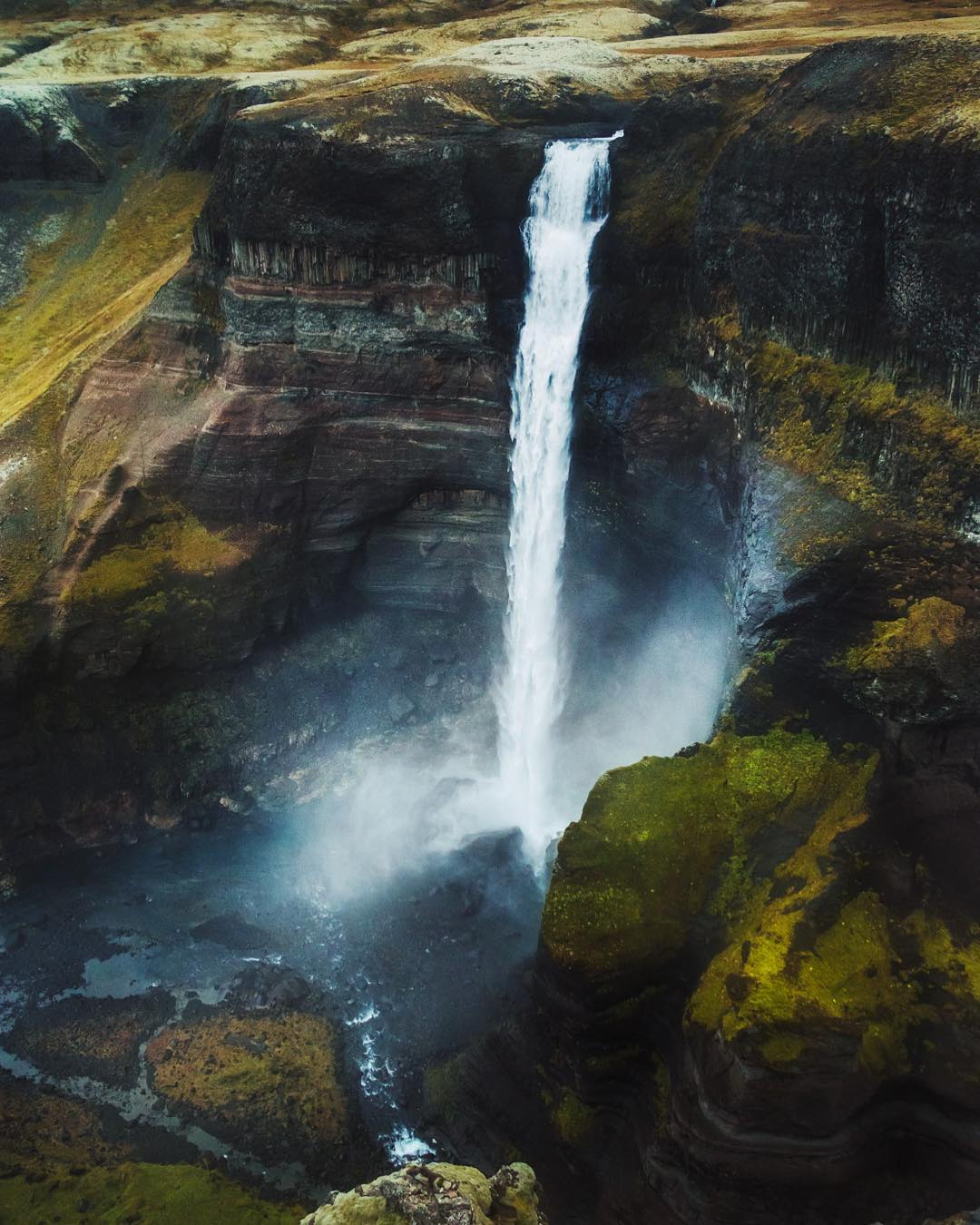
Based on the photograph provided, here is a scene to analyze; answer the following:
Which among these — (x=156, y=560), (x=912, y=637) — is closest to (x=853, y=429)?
(x=912, y=637)

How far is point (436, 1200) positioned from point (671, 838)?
764 centimetres

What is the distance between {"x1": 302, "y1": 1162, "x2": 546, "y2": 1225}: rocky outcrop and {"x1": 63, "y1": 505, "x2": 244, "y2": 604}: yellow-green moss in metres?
19.7

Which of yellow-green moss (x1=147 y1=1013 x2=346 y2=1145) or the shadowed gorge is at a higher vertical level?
the shadowed gorge

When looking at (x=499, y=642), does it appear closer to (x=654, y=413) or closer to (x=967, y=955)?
(x=654, y=413)

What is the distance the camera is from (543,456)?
28375 mm

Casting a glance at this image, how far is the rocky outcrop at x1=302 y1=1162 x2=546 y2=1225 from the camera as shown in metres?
12.7

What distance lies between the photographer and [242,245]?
28453 mm

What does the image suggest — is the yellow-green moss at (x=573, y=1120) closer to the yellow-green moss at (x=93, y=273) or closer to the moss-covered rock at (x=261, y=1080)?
the moss-covered rock at (x=261, y=1080)

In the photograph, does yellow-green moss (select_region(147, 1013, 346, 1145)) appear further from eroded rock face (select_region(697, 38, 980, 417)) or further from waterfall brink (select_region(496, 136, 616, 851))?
eroded rock face (select_region(697, 38, 980, 417))

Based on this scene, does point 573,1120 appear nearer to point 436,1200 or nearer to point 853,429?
point 436,1200

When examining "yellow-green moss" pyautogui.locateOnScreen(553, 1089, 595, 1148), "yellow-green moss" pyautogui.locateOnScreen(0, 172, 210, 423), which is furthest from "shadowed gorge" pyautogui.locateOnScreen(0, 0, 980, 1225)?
"yellow-green moss" pyautogui.locateOnScreen(0, 172, 210, 423)

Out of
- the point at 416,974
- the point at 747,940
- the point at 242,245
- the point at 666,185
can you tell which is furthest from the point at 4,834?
the point at 666,185

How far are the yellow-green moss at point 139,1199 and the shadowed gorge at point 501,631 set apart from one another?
119mm

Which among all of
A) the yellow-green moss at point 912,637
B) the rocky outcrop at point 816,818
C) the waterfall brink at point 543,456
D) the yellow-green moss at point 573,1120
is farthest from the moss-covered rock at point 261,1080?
the yellow-green moss at point 912,637
